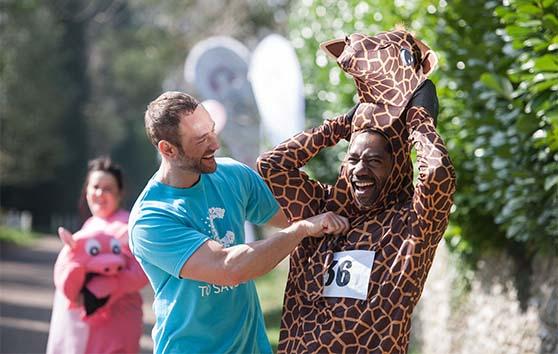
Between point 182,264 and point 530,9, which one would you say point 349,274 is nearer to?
point 182,264

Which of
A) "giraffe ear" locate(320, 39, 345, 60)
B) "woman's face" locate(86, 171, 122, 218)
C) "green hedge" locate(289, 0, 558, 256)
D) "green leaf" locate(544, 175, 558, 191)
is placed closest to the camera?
"giraffe ear" locate(320, 39, 345, 60)

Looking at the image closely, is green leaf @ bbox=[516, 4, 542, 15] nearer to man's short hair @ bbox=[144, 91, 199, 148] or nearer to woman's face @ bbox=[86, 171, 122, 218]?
man's short hair @ bbox=[144, 91, 199, 148]

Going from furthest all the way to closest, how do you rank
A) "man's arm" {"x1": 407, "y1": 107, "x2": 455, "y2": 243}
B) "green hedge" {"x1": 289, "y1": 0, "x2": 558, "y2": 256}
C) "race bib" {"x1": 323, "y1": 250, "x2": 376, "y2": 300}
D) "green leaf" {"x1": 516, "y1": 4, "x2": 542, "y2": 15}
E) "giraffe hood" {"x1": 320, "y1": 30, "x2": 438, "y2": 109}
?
"green hedge" {"x1": 289, "y1": 0, "x2": 558, "y2": 256}, "green leaf" {"x1": 516, "y1": 4, "x2": 542, "y2": 15}, "giraffe hood" {"x1": 320, "y1": 30, "x2": 438, "y2": 109}, "race bib" {"x1": 323, "y1": 250, "x2": 376, "y2": 300}, "man's arm" {"x1": 407, "y1": 107, "x2": 455, "y2": 243}

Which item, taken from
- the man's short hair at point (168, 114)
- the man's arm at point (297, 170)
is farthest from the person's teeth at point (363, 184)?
the man's short hair at point (168, 114)

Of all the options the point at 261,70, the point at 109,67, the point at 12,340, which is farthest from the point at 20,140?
the point at 261,70

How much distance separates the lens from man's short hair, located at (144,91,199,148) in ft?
13.5

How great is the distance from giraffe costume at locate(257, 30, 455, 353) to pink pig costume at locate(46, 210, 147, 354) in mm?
2173

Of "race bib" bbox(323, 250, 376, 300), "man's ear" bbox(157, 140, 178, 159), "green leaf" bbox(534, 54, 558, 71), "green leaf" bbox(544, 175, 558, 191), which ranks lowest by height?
"race bib" bbox(323, 250, 376, 300)

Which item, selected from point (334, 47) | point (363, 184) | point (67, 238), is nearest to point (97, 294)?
point (67, 238)

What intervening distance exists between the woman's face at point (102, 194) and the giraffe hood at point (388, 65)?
8.91ft

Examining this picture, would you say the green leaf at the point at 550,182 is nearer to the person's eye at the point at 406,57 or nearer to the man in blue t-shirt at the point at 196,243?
the person's eye at the point at 406,57

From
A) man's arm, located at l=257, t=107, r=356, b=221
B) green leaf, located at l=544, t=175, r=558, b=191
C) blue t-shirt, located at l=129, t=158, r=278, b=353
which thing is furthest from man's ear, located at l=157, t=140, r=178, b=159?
green leaf, located at l=544, t=175, r=558, b=191

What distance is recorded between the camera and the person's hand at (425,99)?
12.8 ft

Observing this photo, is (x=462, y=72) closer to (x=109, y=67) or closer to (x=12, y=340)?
(x=12, y=340)
